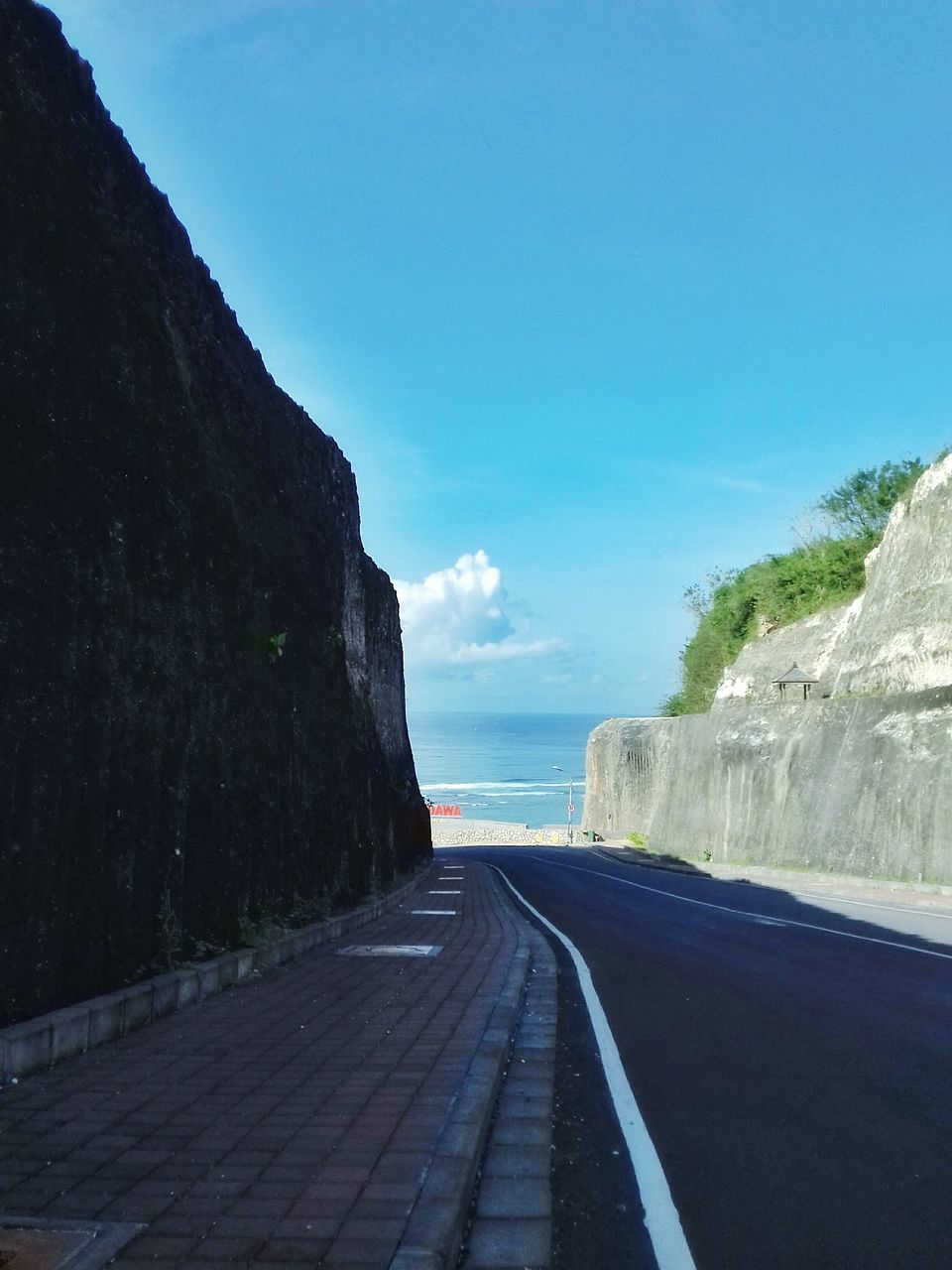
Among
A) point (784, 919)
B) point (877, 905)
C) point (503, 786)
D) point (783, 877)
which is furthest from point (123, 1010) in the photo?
point (503, 786)

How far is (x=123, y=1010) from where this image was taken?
688cm

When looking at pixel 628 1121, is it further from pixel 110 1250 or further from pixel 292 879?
pixel 292 879

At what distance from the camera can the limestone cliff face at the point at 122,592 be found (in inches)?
250

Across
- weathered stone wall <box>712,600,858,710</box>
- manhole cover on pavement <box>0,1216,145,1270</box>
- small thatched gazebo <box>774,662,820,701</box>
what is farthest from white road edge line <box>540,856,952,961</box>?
weathered stone wall <box>712,600,858,710</box>

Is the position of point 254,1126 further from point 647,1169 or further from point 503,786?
point 503,786

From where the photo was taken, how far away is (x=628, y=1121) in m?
5.71

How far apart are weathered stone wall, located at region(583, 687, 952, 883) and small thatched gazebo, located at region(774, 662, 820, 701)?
292 cm

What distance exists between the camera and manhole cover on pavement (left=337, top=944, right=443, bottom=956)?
11.4 m

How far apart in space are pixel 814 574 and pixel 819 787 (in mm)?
20147

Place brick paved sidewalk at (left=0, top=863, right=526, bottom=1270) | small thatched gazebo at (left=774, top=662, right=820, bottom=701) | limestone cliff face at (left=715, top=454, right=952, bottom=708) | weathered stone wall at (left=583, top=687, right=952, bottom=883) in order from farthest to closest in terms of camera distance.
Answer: small thatched gazebo at (left=774, top=662, right=820, bottom=701) < limestone cliff face at (left=715, top=454, right=952, bottom=708) < weathered stone wall at (left=583, top=687, right=952, bottom=883) < brick paved sidewalk at (left=0, top=863, right=526, bottom=1270)

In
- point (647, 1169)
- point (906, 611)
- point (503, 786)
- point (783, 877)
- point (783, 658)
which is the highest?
point (783, 658)

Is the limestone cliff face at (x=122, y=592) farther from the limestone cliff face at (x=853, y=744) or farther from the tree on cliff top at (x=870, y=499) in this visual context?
the tree on cliff top at (x=870, y=499)

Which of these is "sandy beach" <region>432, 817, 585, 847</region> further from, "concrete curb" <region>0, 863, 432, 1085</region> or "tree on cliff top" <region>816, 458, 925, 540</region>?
"concrete curb" <region>0, 863, 432, 1085</region>

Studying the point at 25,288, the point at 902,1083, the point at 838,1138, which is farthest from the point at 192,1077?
the point at 25,288
